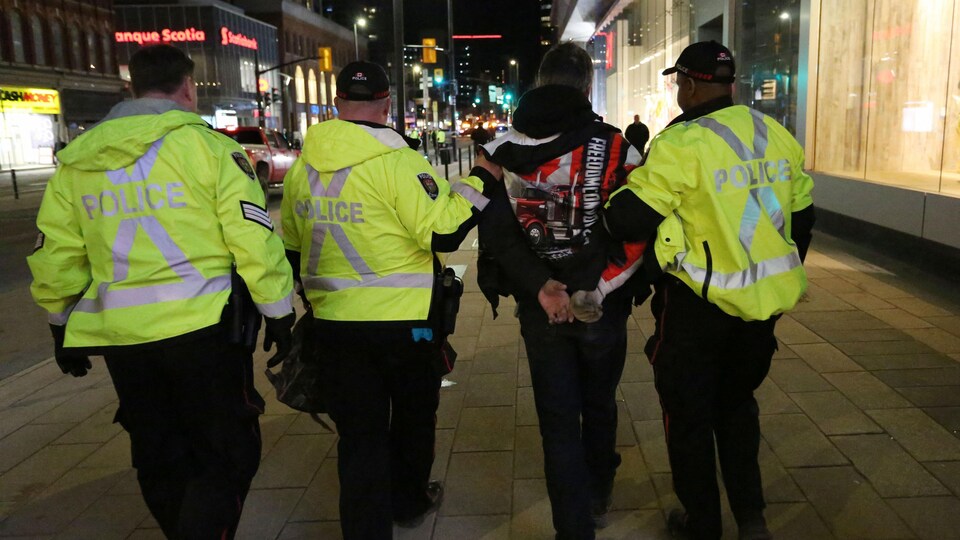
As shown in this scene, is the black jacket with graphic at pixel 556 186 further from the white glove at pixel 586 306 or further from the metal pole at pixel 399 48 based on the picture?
the metal pole at pixel 399 48

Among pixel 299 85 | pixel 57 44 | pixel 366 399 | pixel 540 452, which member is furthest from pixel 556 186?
pixel 299 85

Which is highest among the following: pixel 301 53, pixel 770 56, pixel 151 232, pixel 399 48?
pixel 301 53

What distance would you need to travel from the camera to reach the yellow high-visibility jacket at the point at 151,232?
2.65 metres

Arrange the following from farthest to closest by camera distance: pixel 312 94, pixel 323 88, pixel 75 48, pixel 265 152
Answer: pixel 323 88 → pixel 312 94 → pixel 75 48 → pixel 265 152

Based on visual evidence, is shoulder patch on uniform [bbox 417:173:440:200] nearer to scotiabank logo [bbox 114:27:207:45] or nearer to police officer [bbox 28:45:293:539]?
police officer [bbox 28:45:293:539]

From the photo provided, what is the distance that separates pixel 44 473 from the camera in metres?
4.29

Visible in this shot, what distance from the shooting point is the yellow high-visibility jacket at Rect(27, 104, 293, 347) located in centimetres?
265

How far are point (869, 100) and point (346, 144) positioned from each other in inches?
396

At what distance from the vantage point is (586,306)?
283 centimetres

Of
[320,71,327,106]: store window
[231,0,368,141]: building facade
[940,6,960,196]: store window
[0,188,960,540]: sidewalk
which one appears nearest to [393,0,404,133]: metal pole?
[940,6,960,196]: store window

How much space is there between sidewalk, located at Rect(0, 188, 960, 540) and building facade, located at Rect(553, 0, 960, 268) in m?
2.86

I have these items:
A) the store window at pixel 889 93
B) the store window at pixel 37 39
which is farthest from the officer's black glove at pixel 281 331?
the store window at pixel 37 39

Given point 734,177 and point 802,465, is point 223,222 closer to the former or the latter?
point 734,177

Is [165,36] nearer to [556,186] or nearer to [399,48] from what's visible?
[399,48]
